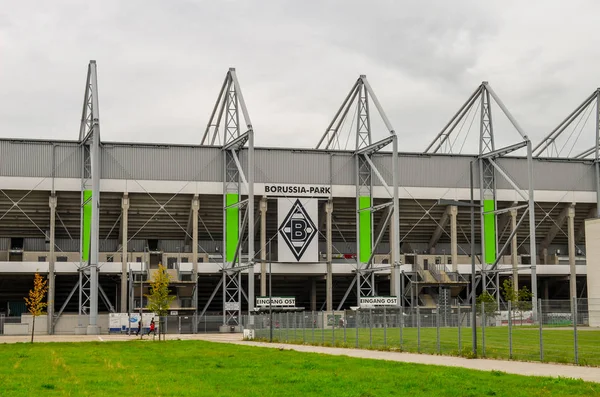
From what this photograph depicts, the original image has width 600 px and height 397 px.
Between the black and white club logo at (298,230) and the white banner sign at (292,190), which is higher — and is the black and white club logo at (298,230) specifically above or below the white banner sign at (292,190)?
below

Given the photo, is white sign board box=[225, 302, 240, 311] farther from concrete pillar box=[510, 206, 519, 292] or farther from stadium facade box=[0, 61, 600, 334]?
concrete pillar box=[510, 206, 519, 292]

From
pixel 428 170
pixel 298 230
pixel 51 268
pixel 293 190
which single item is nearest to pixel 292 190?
pixel 293 190

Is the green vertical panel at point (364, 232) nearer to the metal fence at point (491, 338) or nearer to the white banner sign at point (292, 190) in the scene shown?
the white banner sign at point (292, 190)

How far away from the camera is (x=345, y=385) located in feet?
71.4

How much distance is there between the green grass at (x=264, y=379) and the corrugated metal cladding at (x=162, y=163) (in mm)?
50861

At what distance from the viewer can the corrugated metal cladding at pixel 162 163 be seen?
8319 cm

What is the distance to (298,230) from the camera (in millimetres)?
85938

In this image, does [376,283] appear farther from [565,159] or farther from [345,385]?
[345,385]

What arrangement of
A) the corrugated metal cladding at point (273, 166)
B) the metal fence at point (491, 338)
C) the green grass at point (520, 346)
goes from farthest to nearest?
the corrugated metal cladding at point (273, 166), the metal fence at point (491, 338), the green grass at point (520, 346)

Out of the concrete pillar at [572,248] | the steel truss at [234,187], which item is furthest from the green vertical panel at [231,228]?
the concrete pillar at [572,248]

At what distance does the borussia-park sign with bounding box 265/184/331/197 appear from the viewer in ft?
281

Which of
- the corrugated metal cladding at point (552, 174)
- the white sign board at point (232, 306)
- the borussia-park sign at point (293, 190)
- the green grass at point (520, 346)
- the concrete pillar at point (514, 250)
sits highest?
the corrugated metal cladding at point (552, 174)

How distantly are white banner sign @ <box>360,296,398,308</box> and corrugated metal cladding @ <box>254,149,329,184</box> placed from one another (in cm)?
1327

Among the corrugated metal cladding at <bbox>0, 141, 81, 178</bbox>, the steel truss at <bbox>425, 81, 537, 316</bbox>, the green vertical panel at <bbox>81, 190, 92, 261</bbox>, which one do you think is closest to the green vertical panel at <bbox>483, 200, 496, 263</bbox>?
the steel truss at <bbox>425, 81, 537, 316</bbox>
